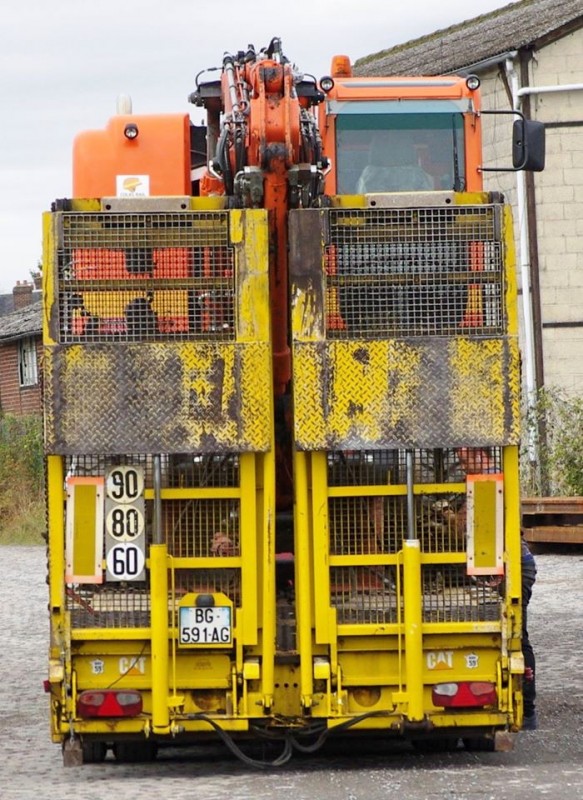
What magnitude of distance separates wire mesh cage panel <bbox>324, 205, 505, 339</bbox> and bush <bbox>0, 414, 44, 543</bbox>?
24222mm

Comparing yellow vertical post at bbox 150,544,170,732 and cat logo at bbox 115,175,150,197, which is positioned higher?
cat logo at bbox 115,175,150,197

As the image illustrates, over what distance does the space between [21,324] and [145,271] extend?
4670cm

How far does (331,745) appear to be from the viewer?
10297 millimetres

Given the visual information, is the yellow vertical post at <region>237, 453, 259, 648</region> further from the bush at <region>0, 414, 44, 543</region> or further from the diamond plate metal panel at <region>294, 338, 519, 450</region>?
the bush at <region>0, 414, 44, 543</region>

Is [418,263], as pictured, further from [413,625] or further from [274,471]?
[413,625]

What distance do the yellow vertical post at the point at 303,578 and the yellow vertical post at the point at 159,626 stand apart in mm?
695

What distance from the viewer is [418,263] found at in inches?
355

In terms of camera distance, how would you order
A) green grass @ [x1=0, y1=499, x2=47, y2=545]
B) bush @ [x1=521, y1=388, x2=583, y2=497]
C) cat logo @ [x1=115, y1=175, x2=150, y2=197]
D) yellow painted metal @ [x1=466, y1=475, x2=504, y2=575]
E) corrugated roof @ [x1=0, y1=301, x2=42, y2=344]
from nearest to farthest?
1. yellow painted metal @ [x1=466, y1=475, x2=504, y2=575]
2. cat logo @ [x1=115, y1=175, x2=150, y2=197]
3. bush @ [x1=521, y1=388, x2=583, y2=497]
4. green grass @ [x1=0, y1=499, x2=47, y2=545]
5. corrugated roof @ [x1=0, y1=301, x2=42, y2=344]

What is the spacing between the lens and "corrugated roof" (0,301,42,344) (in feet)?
173

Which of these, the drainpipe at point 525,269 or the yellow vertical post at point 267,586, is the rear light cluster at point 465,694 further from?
the drainpipe at point 525,269

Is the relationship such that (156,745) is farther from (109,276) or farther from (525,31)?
(525,31)

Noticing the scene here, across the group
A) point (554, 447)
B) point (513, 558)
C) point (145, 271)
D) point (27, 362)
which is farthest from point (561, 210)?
point (27, 362)

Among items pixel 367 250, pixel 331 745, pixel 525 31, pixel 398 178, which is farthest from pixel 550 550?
A: pixel 367 250

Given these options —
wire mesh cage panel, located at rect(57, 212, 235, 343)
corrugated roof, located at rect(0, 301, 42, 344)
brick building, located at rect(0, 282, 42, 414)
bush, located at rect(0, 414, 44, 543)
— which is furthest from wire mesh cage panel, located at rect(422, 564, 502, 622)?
brick building, located at rect(0, 282, 42, 414)
